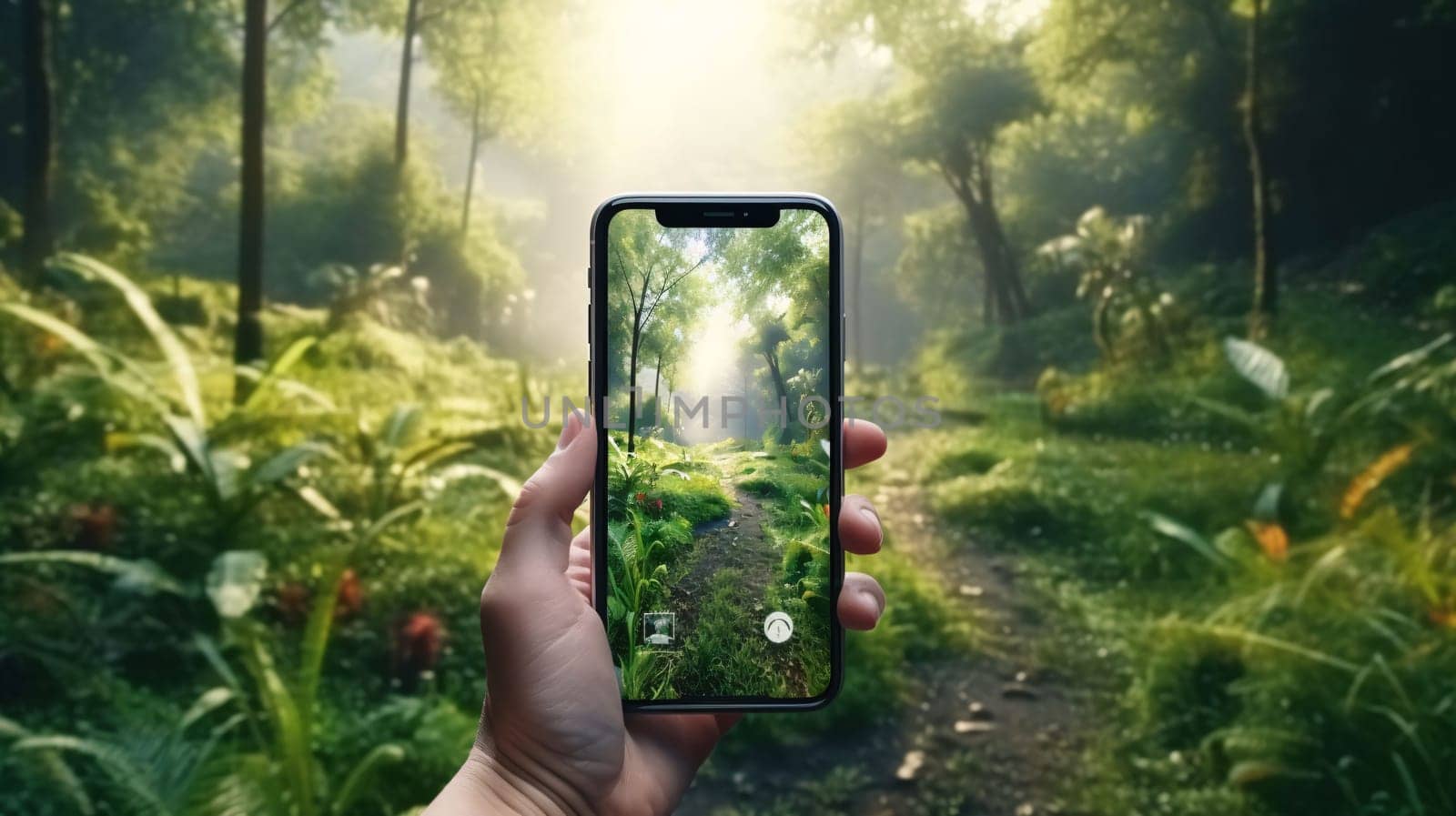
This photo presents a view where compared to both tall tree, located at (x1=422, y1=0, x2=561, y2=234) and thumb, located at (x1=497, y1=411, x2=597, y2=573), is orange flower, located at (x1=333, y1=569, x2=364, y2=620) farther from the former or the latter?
thumb, located at (x1=497, y1=411, x2=597, y2=573)

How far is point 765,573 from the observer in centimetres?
102

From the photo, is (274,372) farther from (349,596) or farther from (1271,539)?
(1271,539)

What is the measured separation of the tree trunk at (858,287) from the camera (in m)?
3.15

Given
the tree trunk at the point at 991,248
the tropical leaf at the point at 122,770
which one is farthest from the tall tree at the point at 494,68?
the tropical leaf at the point at 122,770

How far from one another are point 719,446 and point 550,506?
0.20 m

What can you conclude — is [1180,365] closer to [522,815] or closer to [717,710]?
[717,710]

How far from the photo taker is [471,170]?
10.8 ft

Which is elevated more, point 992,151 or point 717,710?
point 992,151

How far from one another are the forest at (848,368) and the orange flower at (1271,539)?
32mm

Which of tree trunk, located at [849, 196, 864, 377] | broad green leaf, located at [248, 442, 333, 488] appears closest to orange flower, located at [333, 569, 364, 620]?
broad green leaf, located at [248, 442, 333, 488]

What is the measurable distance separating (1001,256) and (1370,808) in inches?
69.9

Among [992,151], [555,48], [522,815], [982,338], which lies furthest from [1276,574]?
[555,48]

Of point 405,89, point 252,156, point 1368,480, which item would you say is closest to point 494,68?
point 405,89

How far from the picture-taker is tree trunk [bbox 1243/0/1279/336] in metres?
2.92
